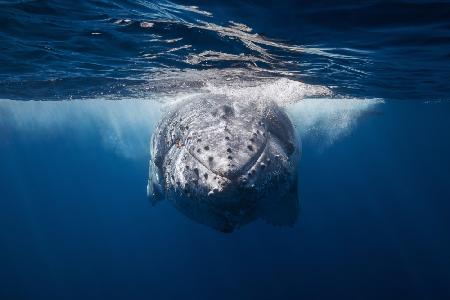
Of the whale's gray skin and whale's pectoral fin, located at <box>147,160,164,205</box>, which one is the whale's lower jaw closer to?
the whale's gray skin

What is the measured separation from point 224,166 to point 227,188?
1.04 ft

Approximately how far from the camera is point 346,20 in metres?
8.67

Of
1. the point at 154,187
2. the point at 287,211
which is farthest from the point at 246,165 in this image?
the point at 154,187

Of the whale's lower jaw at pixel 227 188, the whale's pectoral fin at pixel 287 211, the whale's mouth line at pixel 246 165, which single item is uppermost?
the whale's mouth line at pixel 246 165

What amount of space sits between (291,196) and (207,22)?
5.26 m

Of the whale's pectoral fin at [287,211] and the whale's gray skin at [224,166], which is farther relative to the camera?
the whale's pectoral fin at [287,211]

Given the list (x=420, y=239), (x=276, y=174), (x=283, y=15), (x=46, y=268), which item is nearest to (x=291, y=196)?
(x=276, y=174)

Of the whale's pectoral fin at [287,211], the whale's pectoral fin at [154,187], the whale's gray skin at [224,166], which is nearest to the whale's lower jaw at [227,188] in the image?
the whale's gray skin at [224,166]

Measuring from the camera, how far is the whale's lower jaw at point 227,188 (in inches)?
186

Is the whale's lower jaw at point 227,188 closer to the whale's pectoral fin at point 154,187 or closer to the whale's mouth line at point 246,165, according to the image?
the whale's mouth line at point 246,165

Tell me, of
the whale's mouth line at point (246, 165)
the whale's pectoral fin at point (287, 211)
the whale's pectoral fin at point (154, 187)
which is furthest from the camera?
the whale's pectoral fin at point (154, 187)

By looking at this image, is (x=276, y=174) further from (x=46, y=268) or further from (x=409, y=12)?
(x=46, y=268)

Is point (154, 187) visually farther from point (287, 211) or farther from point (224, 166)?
point (224, 166)

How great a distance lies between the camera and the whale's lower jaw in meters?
4.73
